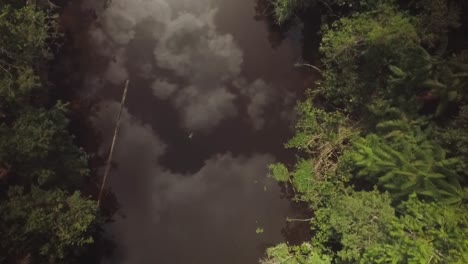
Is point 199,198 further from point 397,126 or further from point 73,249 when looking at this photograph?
point 397,126

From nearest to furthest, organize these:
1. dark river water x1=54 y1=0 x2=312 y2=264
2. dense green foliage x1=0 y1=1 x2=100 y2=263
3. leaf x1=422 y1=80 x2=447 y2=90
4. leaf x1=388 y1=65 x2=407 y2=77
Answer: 1. dense green foliage x1=0 y1=1 x2=100 y2=263
2. leaf x1=422 y1=80 x2=447 y2=90
3. leaf x1=388 y1=65 x2=407 y2=77
4. dark river water x1=54 y1=0 x2=312 y2=264

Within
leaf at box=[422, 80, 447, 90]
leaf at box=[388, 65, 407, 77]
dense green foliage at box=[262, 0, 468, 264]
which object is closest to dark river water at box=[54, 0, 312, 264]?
dense green foliage at box=[262, 0, 468, 264]

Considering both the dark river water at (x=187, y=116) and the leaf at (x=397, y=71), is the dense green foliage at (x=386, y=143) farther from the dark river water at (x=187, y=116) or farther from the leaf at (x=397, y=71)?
the dark river water at (x=187, y=116)

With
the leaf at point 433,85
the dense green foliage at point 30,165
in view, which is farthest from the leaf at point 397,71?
the dense green foliage at point 30,165

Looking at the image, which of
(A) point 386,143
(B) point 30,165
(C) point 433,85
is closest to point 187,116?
(B) point 30,165

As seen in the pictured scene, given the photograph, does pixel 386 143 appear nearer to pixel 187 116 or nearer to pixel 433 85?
pixel 433 85

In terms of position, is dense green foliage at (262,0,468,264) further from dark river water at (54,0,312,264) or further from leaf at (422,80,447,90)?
dark river water at (54,0,312,264)
